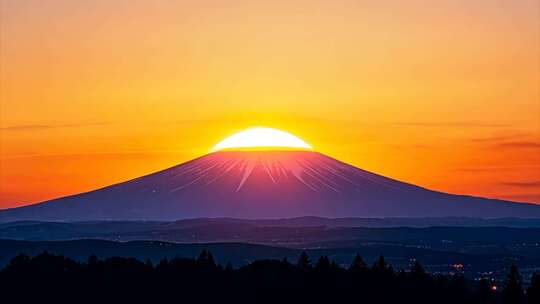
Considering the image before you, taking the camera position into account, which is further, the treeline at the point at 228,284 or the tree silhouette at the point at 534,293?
the treeline at the point at 228,284

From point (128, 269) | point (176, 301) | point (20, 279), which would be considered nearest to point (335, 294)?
point (176, 301)

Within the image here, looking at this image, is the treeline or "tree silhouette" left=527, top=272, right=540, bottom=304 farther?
the treeline

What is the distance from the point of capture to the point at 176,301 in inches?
3091

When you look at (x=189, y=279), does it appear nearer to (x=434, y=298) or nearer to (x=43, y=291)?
(x=43, y=291)

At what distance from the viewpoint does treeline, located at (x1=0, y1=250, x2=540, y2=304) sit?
75562 mm

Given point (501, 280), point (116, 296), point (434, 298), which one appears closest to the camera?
point (434, 298)

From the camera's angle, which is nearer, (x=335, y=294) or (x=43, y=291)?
(x=335, y=294)

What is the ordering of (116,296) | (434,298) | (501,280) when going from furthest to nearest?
(501,280) < (116,296) < (434,298)

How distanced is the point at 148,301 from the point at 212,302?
4.36m

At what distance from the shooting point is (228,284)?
8088 cm

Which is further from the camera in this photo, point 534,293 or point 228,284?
point 228,284

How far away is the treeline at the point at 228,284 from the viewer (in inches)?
2975

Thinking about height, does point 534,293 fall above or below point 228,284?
below

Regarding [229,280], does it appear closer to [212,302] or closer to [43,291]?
[212,302]
